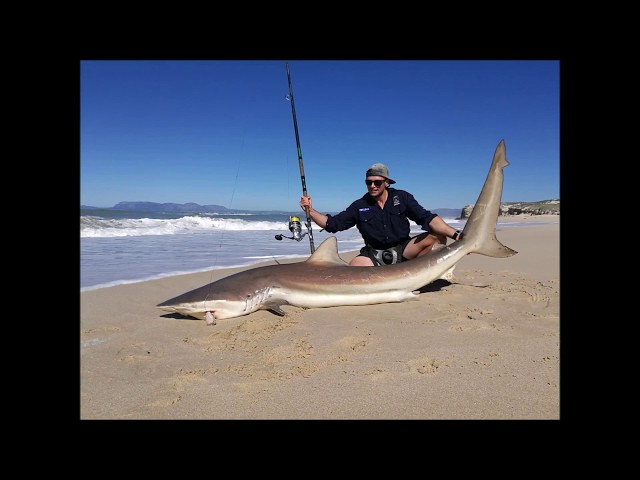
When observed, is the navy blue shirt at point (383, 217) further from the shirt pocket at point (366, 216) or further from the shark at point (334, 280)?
the shark at point (334, 280)

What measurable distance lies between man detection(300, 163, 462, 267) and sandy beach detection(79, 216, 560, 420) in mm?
796

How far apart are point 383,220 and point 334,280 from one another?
1.32 m

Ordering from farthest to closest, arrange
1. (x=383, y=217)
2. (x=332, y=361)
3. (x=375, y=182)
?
(x=383, y=217)
(x=375, y=182)
(x=332, y=361)

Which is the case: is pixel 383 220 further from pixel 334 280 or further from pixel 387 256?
pixel 334 280

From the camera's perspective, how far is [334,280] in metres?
4.27

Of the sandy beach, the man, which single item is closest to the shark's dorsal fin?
the man

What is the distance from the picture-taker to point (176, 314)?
13.1 feet

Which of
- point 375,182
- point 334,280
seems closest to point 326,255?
point 334,280

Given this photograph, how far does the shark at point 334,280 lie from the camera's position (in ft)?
12.6

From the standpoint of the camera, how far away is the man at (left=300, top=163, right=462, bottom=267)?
4949 millimetres

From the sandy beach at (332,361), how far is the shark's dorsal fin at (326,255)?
25.1 inches

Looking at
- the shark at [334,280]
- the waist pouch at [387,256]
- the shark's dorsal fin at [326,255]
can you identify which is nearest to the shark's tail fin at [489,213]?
the shark at [334,280]
